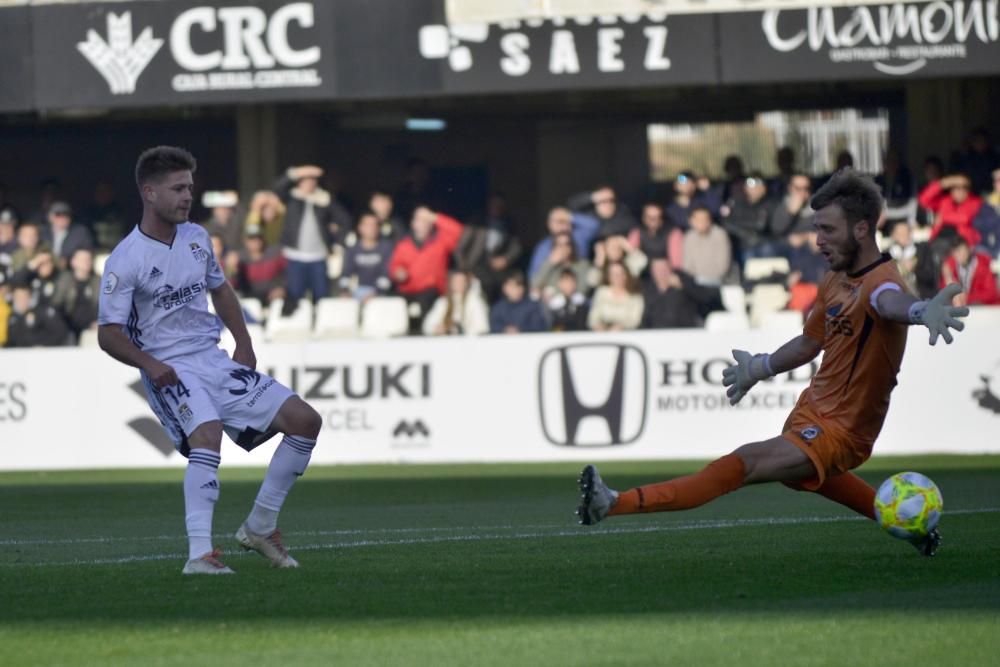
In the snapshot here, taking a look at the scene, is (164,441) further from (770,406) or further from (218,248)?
(770,406)

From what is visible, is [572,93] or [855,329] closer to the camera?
[855,329]

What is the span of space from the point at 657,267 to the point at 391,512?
789 cm

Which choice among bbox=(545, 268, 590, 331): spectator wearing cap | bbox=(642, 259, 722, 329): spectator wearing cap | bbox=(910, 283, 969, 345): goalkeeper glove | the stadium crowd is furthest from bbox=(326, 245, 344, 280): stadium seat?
bbox=(910, 283, 969, 345): goalkeeper glove

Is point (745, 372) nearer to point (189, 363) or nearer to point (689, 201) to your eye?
point (189, 363)

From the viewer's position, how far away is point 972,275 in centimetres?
1872

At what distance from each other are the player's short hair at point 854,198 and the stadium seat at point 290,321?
12081 mm

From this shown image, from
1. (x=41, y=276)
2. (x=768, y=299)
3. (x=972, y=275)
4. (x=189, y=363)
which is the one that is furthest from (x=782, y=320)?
(x=189, y=363)

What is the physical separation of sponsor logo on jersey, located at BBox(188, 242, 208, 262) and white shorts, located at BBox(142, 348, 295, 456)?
408 mm

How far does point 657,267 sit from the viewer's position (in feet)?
64.0

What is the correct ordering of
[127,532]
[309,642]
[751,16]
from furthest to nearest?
[751,16] < [127,532] < [309,642]

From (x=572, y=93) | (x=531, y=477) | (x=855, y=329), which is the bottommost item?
(x=531, y=477)

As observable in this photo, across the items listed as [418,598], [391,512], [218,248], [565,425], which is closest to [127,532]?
[391,512]

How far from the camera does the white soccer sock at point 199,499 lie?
25.7ft

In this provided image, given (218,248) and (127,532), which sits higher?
(218,248)
